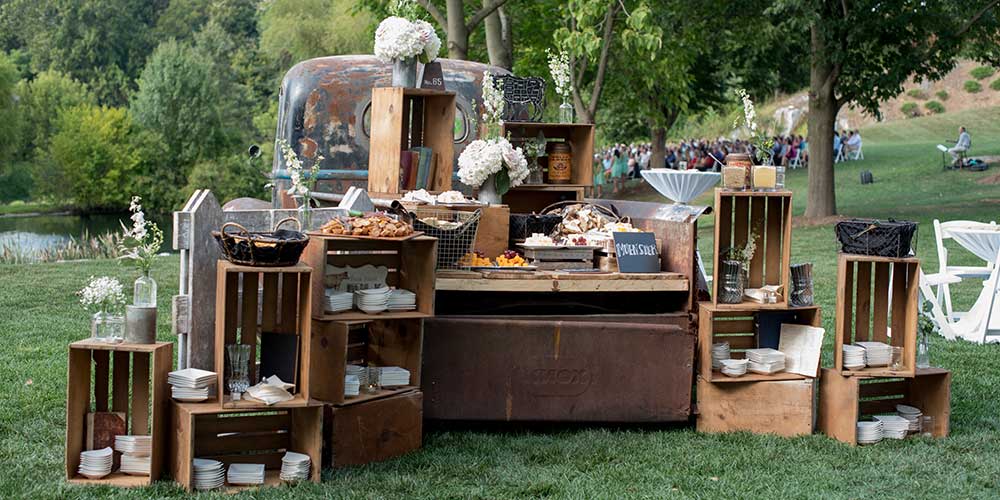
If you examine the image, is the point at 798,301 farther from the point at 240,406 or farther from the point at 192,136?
the point at 192,136

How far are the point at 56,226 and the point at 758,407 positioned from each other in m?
40.7

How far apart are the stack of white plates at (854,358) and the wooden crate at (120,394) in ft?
11.9

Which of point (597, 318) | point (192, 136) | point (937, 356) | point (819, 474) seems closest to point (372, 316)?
point (597, 318)

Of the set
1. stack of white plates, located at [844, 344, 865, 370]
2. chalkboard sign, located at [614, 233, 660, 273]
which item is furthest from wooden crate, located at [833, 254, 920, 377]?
chalkboard sign, located at [614, 233, 660, 273]

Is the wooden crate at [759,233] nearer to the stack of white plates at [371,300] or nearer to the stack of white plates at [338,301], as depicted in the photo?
the stack of white plates at [371,300]

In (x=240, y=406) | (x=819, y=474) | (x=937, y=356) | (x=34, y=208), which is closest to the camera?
(x=240, y=406)

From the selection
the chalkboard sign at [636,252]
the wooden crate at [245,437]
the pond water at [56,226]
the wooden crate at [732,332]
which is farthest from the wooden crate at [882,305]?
the pond water at [56,226]

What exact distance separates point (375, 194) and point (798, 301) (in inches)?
105

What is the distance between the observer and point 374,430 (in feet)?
19.0

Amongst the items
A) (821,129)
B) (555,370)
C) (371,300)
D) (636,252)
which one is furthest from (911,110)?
(371,300)

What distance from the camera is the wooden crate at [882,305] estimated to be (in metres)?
6.36

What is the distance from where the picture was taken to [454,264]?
6469 millimetres

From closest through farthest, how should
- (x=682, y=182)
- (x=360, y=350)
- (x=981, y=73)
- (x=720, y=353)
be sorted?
(x=360, y=350) < (x=720, y=353) < (x=682, y=182) < (x=981, y=73)

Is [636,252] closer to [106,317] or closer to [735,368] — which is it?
[735,368]
